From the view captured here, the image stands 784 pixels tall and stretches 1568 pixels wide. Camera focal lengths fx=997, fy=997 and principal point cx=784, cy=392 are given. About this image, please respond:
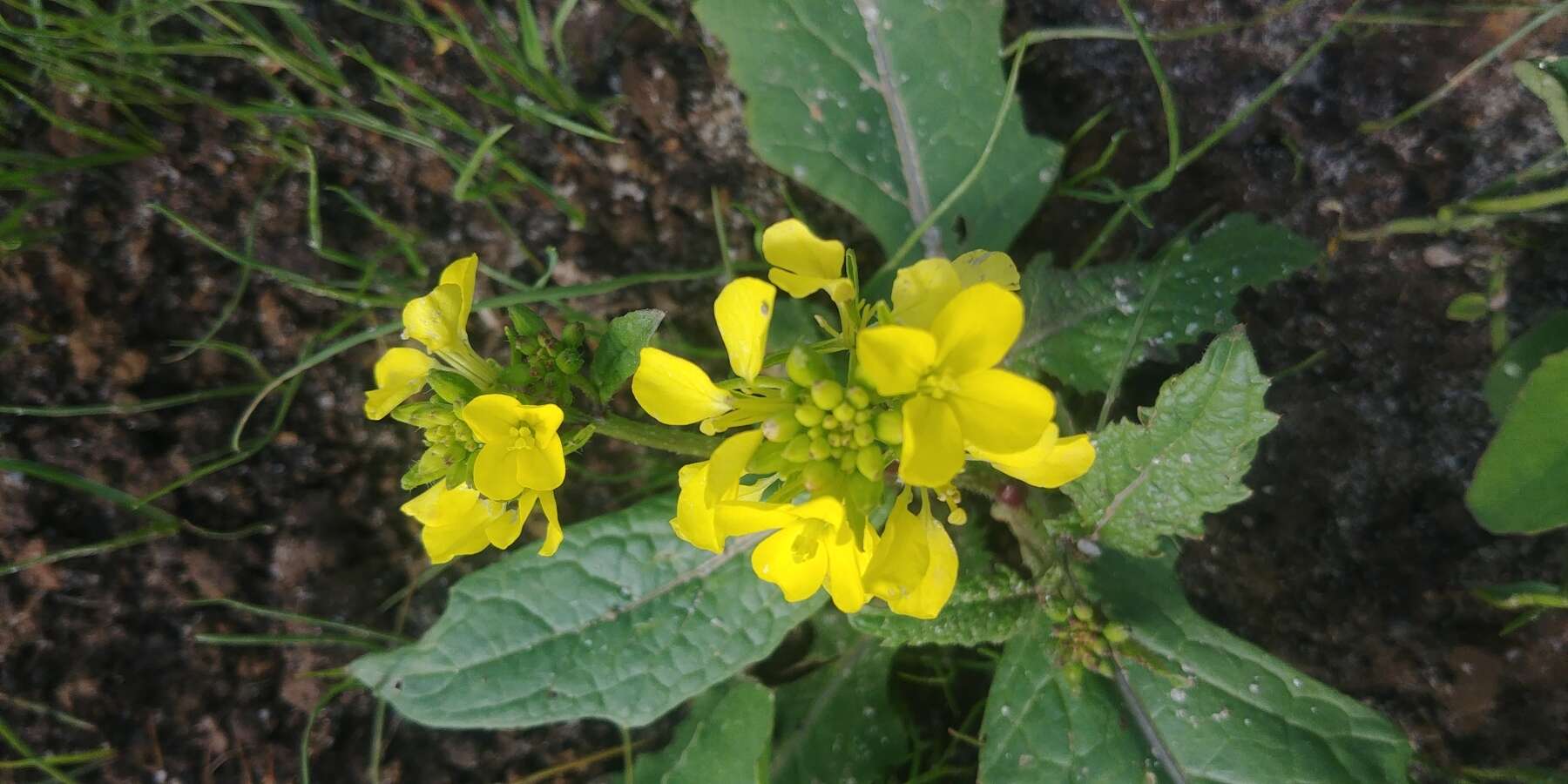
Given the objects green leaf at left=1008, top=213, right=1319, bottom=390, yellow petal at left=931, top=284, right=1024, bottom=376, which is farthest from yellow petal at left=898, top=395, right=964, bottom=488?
green leaf at left=1008, top=213, right=1319, bottom=390

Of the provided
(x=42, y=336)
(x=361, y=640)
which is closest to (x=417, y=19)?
(x=42, y=336)

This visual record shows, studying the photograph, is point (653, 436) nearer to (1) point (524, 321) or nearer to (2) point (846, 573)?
(1) point (524, 321)

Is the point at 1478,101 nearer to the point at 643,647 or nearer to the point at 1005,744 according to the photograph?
the point at 1005,744

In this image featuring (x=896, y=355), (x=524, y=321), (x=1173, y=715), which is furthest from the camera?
(x=1173, y=715)

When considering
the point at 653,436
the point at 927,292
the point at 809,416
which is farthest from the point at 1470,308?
the point at 653,436

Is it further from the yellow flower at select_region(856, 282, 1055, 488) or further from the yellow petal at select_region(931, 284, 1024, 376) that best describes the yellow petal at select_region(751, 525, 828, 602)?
the yellow petal at select_region(931, 284, 1024, 376)
